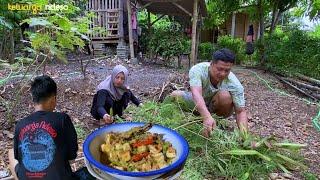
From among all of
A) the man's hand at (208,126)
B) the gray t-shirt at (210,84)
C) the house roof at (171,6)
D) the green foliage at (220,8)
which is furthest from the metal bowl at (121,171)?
the green foliage at (220,8)

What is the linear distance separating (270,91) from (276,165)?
187 inches

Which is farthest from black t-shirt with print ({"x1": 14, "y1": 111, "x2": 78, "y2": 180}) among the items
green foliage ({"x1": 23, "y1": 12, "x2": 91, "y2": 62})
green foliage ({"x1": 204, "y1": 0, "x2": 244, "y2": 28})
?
green foliage ({"x1": 204, "y1": 0, "x2": 244, "y2": 28})

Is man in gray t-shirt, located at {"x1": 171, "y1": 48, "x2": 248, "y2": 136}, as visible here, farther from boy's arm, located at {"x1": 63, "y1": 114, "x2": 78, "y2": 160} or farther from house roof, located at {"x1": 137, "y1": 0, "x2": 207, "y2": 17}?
house roof, located at {"x1": 137, "y1": 0, "x2": 207, "y2": 17}

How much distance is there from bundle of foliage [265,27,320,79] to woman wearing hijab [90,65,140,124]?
6.28 m

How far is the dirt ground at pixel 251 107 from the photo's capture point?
13.6 feet

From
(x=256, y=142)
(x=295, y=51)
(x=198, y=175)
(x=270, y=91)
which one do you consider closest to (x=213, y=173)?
(x=198, y=175)

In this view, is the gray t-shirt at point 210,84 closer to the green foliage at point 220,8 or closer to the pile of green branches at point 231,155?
the pile of green branches at point 231,155

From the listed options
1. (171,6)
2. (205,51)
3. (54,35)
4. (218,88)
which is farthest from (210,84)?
(205,51)

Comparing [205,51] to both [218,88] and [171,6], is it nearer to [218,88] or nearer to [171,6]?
[171,6]

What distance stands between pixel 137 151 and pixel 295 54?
28.1 ft

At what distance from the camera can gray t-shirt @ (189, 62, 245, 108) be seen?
3721 millimetres

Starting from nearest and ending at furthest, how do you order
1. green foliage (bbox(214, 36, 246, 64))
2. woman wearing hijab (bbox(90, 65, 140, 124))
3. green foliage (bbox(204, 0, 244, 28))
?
woman wearing hijab (bbox(90, 65, 140, 124))
green foliage (bbox(204, 0, 244, 28))
green foliage (bbox(214, 36, 246, 64))

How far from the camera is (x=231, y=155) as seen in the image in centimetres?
305

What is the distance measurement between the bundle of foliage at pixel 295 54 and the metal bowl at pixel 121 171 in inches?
300
